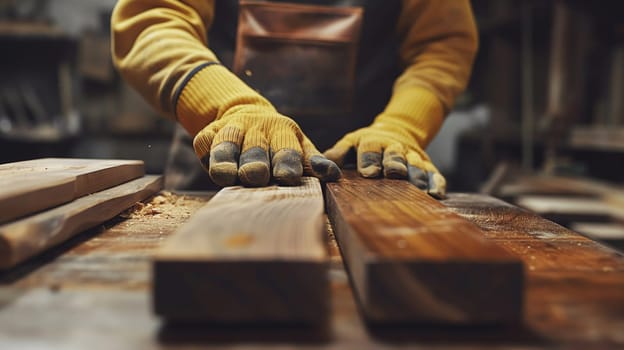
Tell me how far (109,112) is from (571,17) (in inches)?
189

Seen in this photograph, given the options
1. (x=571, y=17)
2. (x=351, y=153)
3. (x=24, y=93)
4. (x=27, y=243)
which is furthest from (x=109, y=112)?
(x=27, y=243)

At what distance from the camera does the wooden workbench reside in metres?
0.61

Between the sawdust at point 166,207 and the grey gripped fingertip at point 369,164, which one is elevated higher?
the grey gripped fingertip at point 369,164

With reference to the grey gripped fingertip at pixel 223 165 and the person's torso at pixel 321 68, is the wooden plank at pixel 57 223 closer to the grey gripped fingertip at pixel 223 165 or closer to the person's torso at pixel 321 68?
the grey gripped fingertip at pixel 223 165

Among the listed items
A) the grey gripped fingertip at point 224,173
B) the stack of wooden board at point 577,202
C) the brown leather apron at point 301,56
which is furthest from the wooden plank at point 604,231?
the grey gripped fingertip at point 224,173

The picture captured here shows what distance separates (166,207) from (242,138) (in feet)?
0.85

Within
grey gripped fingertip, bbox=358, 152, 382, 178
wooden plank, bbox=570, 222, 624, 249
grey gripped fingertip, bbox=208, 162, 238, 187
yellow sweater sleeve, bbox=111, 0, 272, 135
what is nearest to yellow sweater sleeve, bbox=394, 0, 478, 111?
grey gripped fingertip, bbox=358, 152, 382, 178

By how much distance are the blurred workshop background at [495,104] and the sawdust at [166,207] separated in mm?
2157

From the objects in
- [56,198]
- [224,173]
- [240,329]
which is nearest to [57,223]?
[56,198]

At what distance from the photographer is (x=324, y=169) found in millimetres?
1239

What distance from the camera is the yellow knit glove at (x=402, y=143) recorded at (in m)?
1.37

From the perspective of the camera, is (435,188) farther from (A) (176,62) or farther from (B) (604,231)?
(B) (604,231)

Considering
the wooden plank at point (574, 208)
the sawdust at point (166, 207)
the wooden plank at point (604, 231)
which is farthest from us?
the wooden plank at point (574, 208)

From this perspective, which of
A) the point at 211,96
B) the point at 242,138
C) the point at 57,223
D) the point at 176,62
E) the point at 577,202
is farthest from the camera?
the point at 577,202
